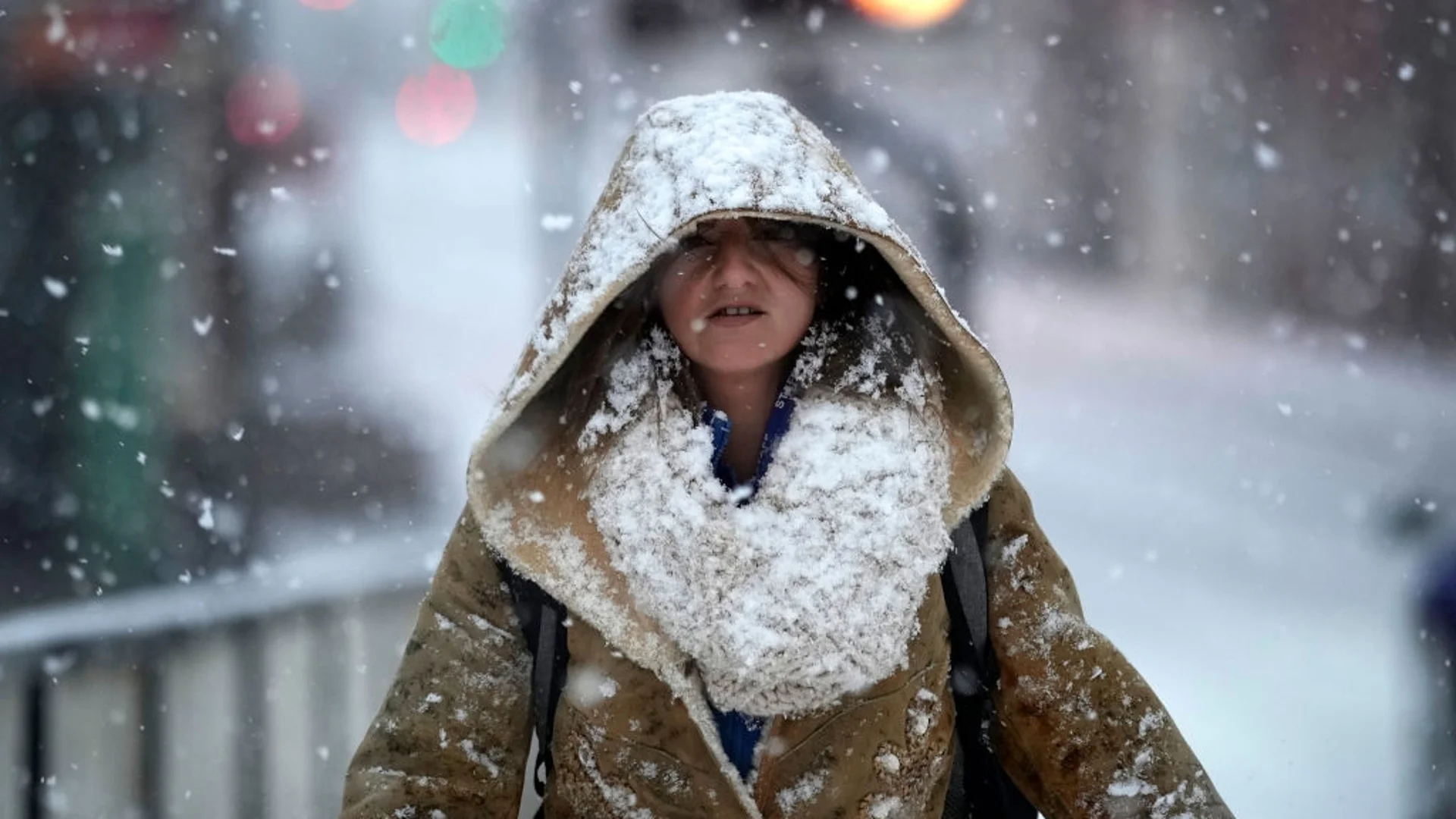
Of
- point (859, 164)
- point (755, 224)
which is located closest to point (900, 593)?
→ point (755, 224)

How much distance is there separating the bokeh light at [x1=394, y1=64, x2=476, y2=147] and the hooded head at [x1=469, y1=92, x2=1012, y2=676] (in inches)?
328

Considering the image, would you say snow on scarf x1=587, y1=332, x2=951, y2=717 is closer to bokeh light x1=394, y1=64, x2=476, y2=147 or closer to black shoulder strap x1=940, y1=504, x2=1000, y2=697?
black shoulder strap x1=940, y1=504, x2=1000, y2=697

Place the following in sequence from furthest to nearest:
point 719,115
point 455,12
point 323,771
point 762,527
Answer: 1. point 455,12
2. point 323,771
3. point 719,115
4. point 762,527

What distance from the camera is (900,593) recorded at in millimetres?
1675

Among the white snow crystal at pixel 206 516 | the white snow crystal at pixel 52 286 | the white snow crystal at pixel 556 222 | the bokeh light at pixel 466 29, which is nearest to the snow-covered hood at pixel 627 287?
the white snow crystal at pixel 52 286

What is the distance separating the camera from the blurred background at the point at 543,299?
4.30 m

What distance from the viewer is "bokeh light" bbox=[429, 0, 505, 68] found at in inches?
328

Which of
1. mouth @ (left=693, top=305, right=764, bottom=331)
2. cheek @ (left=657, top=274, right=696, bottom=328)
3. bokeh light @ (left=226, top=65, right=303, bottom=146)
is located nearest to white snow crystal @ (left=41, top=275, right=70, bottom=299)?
bokeh light @ (left=226, top=65, right=303, bottom=146)

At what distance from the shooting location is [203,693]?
3.87 m

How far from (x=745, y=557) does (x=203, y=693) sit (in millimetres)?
2935

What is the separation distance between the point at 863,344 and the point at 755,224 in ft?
0.88

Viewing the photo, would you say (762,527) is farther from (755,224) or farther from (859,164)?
(859,164)

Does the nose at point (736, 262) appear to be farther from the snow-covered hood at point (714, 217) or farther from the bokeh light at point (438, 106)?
the bokeh light at point (438, 106)

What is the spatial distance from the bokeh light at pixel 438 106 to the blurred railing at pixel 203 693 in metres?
5.99
